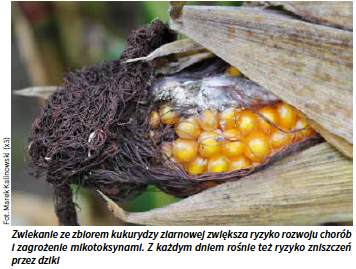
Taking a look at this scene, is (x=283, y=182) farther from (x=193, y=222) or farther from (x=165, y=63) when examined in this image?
(x=165, y=63)

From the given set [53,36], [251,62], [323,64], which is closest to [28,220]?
[53,36]

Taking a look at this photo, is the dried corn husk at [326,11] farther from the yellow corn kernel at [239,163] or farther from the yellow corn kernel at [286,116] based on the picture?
the yellow corn kernel at [239,163]

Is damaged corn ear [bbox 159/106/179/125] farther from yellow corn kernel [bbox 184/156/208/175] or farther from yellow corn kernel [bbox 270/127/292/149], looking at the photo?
yellow corn kernel [bbox 270/127/292/149]

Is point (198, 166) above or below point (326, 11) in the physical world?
below

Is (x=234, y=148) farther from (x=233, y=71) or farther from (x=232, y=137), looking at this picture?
(x=233, y=71)

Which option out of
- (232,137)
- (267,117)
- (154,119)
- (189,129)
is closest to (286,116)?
(267,117)

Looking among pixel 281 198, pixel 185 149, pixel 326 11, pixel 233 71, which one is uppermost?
pixel 326 11

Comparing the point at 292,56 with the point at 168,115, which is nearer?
the point at 292,56
